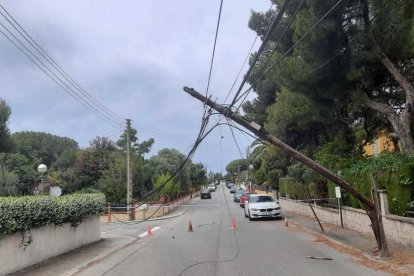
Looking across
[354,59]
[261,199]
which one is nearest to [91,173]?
[261,199]

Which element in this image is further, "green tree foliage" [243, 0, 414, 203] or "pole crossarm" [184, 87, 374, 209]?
"green tree foliage" [243, 0, 414, 203]

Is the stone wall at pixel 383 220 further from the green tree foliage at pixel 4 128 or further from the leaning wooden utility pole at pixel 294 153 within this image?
the green tree foliage at pixel 4 128

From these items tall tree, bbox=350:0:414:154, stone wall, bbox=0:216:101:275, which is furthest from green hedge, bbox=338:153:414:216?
stone wall, bbox=0:216:101:275

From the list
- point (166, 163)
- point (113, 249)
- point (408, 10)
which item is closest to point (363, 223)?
point (408, 10)

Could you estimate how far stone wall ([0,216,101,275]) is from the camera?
11.2 meters

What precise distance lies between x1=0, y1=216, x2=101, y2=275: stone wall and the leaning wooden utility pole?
6092 millimetres

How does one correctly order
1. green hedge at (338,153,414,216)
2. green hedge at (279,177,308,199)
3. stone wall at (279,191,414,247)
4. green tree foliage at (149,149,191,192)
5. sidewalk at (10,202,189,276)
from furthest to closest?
green tree foliage at (149,149,191,192), green hedge at (279,177,308,199), green hedge at (338,153,414,216), stone wall at (279,191,414,247), sidewalk at (10,202,189,276)

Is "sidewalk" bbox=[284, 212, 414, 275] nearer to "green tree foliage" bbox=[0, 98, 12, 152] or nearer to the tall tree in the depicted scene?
the tall tree

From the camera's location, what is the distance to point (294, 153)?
46.3 ft

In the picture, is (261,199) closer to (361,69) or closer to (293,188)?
(293,188)

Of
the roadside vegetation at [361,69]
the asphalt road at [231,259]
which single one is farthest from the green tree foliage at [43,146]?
the asphalt road at [231,259]

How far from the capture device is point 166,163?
231 ft

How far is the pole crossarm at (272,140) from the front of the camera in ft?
44.4

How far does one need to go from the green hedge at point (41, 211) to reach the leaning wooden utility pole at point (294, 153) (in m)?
5.39
